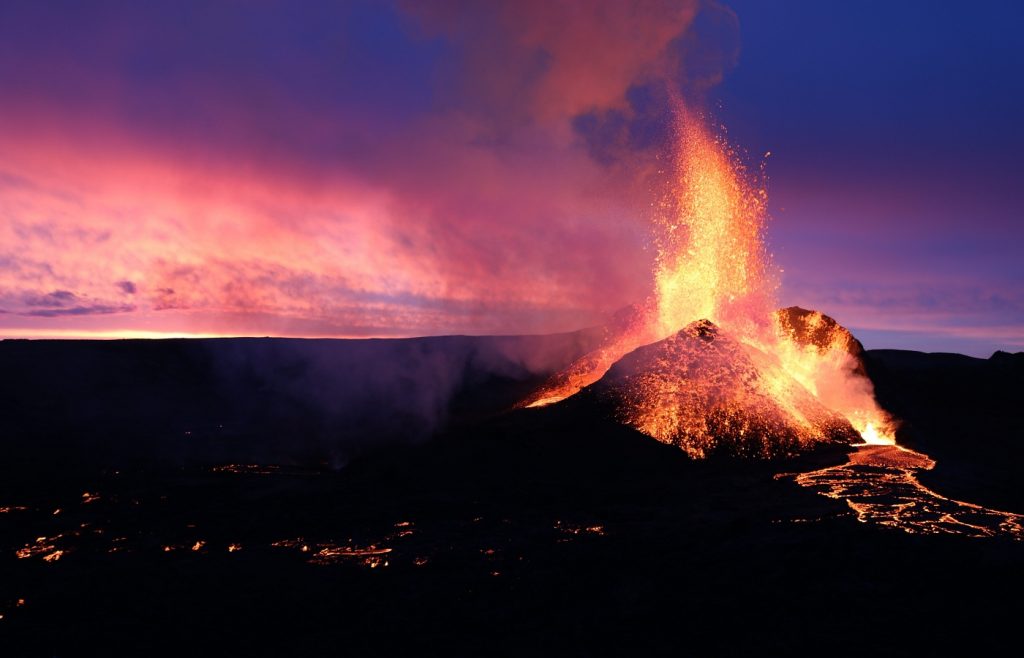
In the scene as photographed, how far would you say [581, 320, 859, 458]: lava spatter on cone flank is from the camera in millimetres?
21984

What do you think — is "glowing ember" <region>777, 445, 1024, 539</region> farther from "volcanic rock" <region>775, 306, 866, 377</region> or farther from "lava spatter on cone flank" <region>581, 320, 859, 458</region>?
"volcanic rock" <region>775, 306, 866, 377</region>

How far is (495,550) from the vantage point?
12.4m

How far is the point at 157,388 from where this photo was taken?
163 feet

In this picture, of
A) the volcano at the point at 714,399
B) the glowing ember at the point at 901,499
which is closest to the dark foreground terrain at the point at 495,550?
the glowing ember at the point at 901,499

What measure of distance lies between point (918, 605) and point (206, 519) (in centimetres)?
1506

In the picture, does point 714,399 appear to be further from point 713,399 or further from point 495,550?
point 495,550

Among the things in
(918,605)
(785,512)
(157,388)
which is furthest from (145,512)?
(157,388)

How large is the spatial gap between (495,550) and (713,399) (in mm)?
13697

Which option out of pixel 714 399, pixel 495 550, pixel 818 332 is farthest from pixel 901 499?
pixel 818 332

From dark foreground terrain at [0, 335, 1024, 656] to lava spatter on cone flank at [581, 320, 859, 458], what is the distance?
43.9 inches

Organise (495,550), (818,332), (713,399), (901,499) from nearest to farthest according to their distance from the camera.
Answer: (495,550), (901,499), (713,399), (818,332)

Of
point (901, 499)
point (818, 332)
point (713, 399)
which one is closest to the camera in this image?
point (901, 499)

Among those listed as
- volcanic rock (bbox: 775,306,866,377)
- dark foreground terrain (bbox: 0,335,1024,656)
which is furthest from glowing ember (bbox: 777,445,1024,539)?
volcanic rock (bbox: 775,306,866,377)

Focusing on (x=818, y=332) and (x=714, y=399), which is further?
(x=818, y=332)
